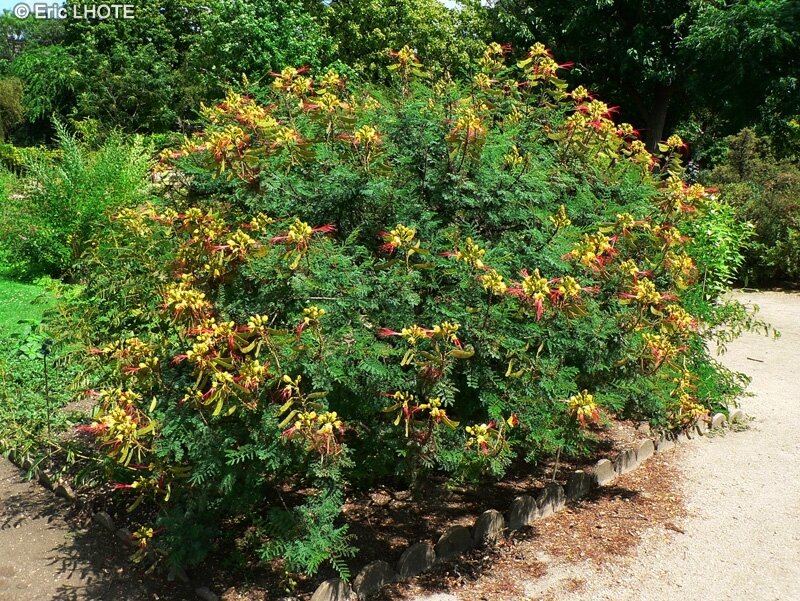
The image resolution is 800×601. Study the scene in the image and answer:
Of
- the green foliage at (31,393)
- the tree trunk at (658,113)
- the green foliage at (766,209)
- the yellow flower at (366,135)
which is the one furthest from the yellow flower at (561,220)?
the tree trunk at (658,113)

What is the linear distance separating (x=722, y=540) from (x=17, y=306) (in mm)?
7063

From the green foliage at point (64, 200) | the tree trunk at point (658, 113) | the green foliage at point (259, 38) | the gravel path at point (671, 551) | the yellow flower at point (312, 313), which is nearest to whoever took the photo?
the yellow flower at point (312, 313)

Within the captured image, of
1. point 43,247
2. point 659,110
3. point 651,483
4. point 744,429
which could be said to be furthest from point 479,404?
point 659,110

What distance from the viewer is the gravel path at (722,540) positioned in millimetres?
3236

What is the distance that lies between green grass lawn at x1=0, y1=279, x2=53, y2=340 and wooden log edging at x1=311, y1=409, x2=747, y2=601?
4.02 metres

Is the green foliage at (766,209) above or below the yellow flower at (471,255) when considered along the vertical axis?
above

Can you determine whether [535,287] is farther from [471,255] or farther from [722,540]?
[722,540]

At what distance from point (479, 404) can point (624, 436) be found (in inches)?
94.2

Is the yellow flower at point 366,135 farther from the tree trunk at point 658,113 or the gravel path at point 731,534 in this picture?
the tree trunk at point 658,113

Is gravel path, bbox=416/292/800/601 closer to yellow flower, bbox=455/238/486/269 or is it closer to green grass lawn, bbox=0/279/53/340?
yellow flower, bbox=455/238/486/269

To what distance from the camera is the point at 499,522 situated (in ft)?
11.9

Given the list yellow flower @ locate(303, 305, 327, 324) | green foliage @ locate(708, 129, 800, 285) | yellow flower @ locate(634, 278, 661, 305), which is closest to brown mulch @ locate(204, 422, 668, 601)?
yellow flower @ locate(634, 278, 661, 305)

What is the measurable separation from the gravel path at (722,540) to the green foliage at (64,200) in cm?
659

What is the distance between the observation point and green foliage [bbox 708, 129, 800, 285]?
10.4 metres
